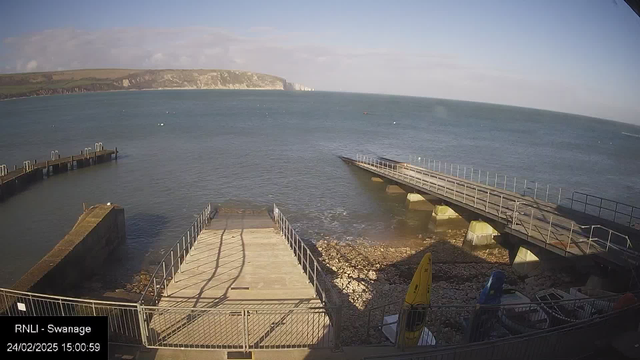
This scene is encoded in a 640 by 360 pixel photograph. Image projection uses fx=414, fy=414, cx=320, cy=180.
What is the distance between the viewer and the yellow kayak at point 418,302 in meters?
7.93

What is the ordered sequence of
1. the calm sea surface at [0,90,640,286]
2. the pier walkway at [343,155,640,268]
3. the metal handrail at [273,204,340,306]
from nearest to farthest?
the metal handrail at [273,204,340,306]
the pier walkway at [343,155,640,268]
the calm sea surface at [0,90,640,286]

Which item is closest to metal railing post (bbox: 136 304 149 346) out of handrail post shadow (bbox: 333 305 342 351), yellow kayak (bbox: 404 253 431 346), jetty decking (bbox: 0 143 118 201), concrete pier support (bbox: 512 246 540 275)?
handrail post shadow (bbox: 333 305 342 351)

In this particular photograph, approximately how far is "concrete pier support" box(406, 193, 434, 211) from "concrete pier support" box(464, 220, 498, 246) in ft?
23.7

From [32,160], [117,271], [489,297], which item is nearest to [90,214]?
[117,271]

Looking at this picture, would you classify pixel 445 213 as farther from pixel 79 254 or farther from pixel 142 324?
pixel 142 324

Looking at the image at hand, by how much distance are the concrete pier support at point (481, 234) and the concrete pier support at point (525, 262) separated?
277 centimetres

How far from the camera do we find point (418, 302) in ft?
26.2

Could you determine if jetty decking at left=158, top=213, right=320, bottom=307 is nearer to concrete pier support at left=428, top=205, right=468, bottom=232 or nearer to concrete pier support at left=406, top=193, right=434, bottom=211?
concrete pier support at left=428, top=205, right=468, bottom=232

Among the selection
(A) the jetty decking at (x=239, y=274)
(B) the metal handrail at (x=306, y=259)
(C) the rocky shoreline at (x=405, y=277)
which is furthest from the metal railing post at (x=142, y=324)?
(C) the rocky shoreline at (x=405, y=277)

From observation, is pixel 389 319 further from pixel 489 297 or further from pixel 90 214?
pixel 90 214

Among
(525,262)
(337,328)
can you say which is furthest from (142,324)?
(525,262)

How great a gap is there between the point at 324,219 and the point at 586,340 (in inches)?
785

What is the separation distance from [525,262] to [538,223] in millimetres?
2126

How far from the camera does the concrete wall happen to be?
13258mm
